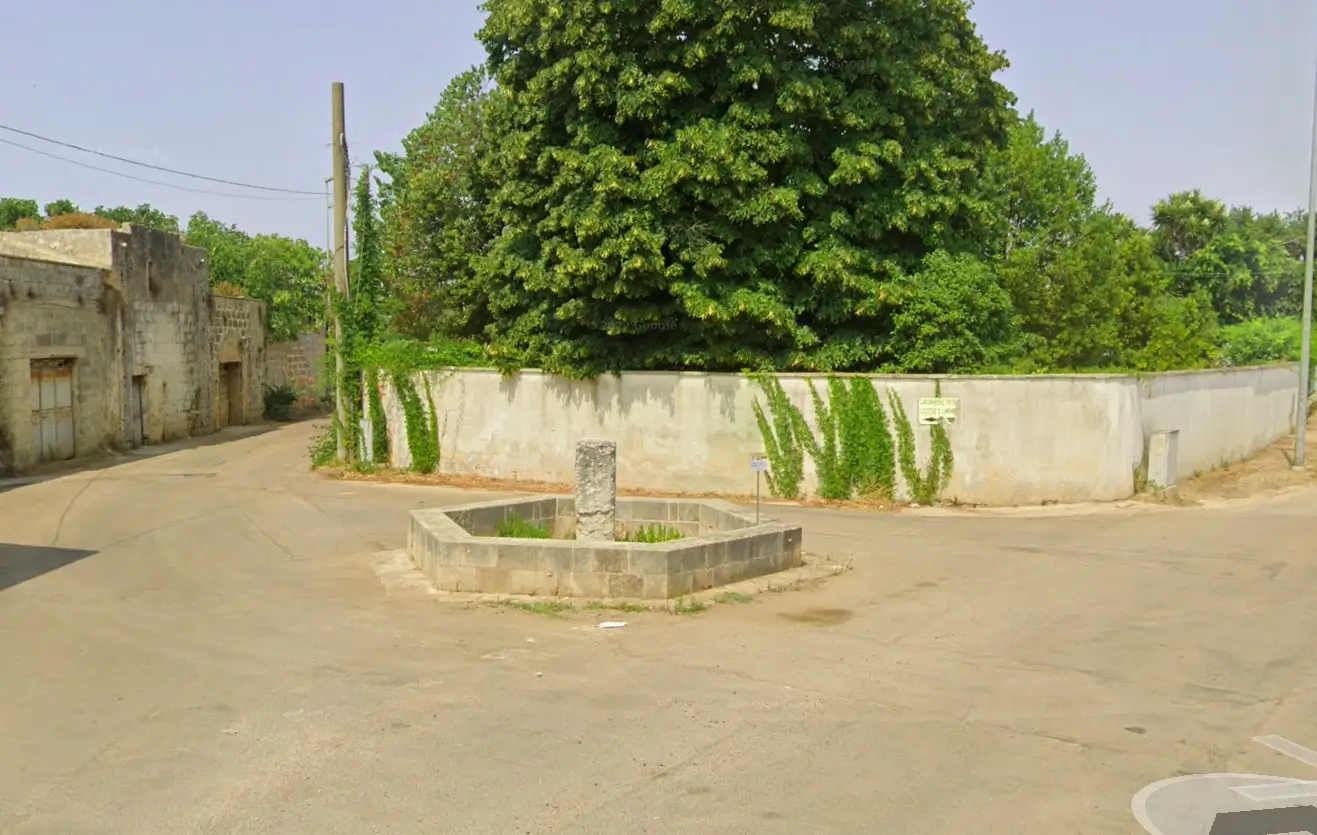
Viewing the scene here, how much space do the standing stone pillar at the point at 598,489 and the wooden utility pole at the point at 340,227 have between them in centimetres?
1183

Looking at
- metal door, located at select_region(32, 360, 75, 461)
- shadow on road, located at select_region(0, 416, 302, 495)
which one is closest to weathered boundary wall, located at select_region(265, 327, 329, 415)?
shadow on road, located at select_region(0, 416, 302, 495)

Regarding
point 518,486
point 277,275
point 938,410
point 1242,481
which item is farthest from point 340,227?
point 277,275

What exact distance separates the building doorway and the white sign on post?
2366cm

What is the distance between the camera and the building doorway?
3475cm

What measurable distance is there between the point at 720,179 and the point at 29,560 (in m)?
12.1

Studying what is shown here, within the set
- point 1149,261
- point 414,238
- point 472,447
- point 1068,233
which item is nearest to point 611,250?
point 472,447

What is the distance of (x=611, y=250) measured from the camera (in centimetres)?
1939

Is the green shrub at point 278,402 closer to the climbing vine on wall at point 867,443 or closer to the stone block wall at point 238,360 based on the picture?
the stone block wall at point 238,360

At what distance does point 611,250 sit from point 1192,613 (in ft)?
37.3

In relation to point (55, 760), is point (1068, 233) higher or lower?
higher

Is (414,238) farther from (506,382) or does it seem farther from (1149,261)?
(1149,261)

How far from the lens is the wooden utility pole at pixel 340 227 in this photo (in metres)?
22.9

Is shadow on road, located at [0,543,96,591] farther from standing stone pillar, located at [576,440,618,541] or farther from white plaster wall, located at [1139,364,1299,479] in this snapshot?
white plaster wall, located at [1139,364,1299,479]

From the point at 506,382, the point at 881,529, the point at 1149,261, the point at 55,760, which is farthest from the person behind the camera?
the point at 1149,261
